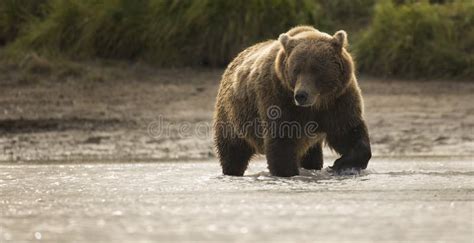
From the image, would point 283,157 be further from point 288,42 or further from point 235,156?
point 235,156

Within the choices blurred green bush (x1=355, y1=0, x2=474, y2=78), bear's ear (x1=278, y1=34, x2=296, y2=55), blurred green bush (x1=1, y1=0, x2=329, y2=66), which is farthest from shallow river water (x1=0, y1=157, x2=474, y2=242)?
blurred green bush (x1=1, y1=0, x2=329, y2=66)

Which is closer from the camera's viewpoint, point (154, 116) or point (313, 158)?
point (313, 158)

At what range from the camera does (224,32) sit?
44.8ft

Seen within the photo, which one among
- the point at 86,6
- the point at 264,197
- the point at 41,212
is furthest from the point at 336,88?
the point at 86,6

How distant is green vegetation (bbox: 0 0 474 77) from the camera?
1349 cm

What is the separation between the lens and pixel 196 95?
1302cm

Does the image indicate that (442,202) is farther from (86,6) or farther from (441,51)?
(86,6)

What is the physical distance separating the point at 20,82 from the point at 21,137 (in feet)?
5.03

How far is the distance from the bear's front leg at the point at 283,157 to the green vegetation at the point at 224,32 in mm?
5286

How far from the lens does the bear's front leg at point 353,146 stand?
827 centimetres

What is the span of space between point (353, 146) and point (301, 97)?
0.68m

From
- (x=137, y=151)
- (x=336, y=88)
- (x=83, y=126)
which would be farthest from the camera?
(x=83, y=126)

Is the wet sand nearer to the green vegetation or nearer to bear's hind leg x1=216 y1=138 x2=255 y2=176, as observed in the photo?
the green vegetation

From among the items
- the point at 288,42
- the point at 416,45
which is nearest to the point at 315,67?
the point at 288,42
